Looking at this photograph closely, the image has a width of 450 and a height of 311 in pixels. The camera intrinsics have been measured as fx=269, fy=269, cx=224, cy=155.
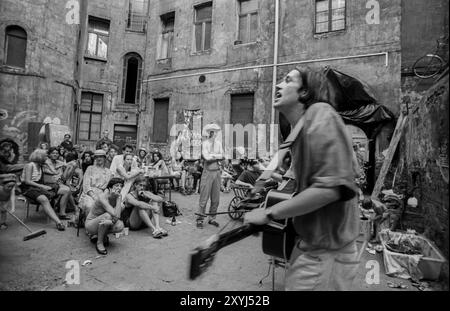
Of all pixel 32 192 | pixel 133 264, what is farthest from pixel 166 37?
pixel 133 264

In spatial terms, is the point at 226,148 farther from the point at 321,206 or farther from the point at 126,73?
the point at 321,206

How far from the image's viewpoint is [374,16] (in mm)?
8977

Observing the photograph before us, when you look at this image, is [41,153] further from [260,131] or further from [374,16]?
[374,16]

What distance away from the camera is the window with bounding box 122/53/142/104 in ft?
54.5

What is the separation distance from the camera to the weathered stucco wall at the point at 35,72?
1102cm

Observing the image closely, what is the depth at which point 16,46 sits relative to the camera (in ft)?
37.6

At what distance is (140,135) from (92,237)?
34.6ft

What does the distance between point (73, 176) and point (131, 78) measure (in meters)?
11.9

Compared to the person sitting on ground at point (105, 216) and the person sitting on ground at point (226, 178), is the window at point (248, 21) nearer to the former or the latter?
the person sitting on ground at point (226, 178)

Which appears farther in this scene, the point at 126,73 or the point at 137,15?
the point at 126,73

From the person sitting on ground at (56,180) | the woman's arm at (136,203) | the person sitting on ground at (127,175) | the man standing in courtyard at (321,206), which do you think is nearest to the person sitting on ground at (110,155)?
the person sitting on ground at (56,180)

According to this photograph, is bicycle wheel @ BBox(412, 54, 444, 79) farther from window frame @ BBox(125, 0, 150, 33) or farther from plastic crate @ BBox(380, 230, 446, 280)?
window frame @ BBox(125, 0, 150, 33)
